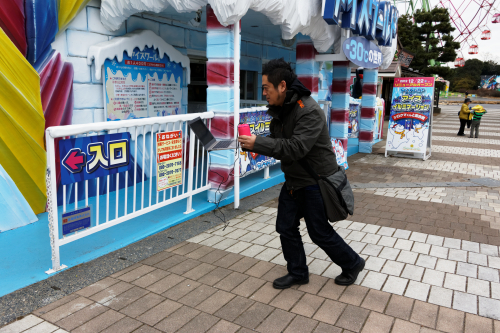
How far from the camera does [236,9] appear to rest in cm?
435

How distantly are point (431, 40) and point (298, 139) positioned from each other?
35106 mm

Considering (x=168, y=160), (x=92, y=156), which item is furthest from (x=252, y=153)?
(x=92, y=156)

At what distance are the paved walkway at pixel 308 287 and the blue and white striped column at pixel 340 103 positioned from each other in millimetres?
3529

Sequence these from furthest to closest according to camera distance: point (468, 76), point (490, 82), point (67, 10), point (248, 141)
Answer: point (490, 82) < point (468, 76) < point (67, 10) < point (248, 141)

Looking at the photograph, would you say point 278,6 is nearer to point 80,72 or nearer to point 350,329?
point 80,72

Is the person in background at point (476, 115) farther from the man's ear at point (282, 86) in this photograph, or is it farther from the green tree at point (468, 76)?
the green tree at point (468, 76)

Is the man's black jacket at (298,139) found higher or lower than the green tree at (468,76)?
lower

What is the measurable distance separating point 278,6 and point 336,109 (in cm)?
412

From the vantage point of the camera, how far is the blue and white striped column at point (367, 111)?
1053 centimetres

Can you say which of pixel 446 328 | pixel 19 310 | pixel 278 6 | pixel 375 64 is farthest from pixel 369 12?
pixel 19 310

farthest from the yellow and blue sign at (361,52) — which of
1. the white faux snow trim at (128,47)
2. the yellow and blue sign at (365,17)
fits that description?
the white faux snow trim at (128,47)

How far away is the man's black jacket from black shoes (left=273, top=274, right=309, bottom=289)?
2.62ft

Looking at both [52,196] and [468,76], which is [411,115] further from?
[468,76]

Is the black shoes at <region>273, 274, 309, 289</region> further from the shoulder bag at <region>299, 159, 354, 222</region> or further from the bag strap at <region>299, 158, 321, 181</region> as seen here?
the bag strap at <region>299, 158, 321, 181</region>
